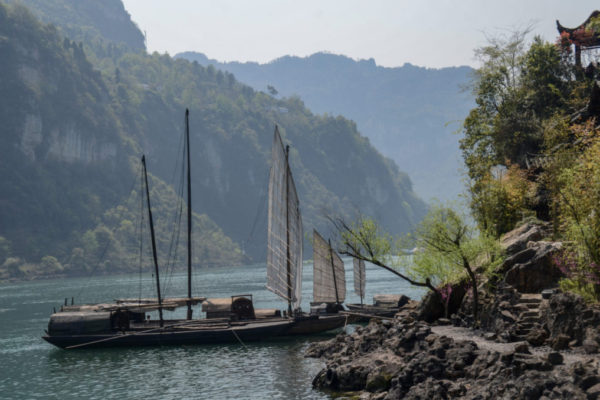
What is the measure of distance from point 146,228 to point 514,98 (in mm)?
151848

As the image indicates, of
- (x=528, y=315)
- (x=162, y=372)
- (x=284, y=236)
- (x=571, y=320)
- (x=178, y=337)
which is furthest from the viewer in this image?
(x=178, y=337)

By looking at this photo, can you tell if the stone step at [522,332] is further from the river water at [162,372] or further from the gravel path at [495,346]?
the river water at [162,372]

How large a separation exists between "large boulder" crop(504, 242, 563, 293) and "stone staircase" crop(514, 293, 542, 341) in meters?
1.06

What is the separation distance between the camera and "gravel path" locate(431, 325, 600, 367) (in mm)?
20328

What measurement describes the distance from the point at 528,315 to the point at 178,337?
25.0 metres

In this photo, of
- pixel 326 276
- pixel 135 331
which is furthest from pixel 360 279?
pixel 135 331

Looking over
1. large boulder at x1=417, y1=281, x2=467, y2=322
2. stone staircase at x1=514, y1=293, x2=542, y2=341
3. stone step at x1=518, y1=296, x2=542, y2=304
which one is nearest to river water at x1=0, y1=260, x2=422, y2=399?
large boulder at x1=417, y1=281, x2=467, y2=322

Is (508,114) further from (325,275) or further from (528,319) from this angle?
(528,319)

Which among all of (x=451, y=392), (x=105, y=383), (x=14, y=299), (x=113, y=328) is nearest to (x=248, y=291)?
(x=14, y=299)

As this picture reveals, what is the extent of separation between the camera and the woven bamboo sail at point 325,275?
48562 mm

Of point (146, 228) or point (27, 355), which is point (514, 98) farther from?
point (146, 228)

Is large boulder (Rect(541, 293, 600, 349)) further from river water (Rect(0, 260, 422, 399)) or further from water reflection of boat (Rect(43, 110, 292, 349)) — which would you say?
water reflection of boat (Rect(43, 110, 292, 349))

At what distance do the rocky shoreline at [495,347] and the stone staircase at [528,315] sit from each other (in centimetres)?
4

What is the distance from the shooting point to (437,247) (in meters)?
31.0
